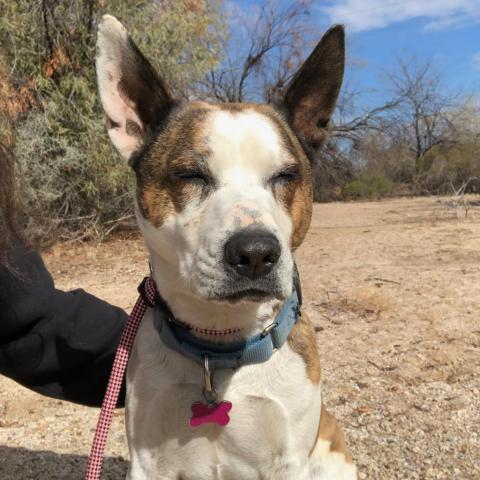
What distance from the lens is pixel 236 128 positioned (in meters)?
2.42

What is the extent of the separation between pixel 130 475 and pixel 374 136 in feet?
103

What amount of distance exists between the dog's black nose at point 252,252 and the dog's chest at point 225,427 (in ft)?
1.87

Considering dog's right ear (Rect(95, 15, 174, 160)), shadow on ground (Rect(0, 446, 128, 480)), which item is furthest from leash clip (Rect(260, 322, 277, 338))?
shadow on ground (Rect(0, 446, 128, 480))

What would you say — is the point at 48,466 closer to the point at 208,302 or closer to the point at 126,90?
the point at 208,302

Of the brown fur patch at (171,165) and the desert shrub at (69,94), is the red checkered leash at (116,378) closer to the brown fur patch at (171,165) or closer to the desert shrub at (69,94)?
the brown fur patch at (171,165)

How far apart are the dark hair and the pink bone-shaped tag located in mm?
1080

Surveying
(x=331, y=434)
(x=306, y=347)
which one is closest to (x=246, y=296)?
(x=306, y=347)

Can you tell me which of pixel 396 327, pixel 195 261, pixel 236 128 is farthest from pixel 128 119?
pixel 396 327

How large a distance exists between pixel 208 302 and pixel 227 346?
0.94ft

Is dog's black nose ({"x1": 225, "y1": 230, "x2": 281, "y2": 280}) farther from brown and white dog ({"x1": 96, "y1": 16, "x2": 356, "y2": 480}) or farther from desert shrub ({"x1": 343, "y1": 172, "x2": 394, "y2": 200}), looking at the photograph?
desert shrub ({"x1": 343, "y1": 172, "x2": 394, "y2": 200})

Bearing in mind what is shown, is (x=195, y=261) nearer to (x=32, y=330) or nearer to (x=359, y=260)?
(x=32, y=330)

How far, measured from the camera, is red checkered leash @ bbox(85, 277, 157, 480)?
2332 mm

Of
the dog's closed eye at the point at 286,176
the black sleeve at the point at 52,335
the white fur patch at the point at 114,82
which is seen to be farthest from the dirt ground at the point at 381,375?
the white fur patch at the point at 114,82

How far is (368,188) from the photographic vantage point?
28.1 metres
